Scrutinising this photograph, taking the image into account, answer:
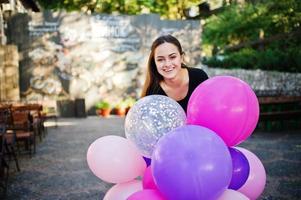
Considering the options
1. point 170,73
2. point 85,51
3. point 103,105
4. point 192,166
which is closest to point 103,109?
point 103,105

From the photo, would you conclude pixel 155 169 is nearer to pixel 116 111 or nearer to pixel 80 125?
pixel 80 125

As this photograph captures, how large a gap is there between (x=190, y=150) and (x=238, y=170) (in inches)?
21.6

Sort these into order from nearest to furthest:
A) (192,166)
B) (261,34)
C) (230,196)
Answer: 1. (192,166)
2. (230,196)
3. (261,34)

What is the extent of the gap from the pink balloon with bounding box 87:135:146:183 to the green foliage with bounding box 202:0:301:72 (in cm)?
1108

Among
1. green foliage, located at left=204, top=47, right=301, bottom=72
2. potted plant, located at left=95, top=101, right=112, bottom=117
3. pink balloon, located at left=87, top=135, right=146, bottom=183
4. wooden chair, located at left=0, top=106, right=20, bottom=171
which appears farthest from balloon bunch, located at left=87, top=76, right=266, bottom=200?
potted plant, located at left=95, top=101, right=112, bottom=117

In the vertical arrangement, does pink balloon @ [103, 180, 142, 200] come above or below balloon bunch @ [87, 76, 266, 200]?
below

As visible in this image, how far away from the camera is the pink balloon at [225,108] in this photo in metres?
2.59

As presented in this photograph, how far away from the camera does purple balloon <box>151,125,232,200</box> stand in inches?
90.0

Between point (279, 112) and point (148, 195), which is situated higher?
point (148, 195)

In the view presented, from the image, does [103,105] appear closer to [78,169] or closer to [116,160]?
[78,169]

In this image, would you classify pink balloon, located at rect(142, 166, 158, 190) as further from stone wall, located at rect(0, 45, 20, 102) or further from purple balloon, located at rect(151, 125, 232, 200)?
stone wall, located at rect(0, 45, 20, 102)

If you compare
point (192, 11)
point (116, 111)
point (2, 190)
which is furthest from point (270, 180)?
point (192, 11)

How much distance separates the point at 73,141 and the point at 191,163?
24.8ft

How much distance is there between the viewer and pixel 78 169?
22.2ft
